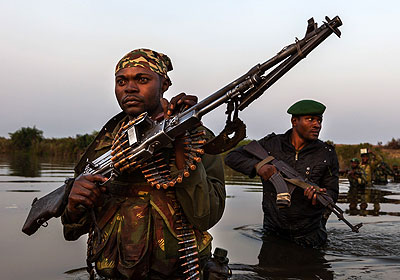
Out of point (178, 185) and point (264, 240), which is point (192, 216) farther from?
point (264, 240)

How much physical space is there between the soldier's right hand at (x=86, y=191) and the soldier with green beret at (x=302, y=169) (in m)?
4.36

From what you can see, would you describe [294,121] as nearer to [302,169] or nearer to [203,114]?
[302,169]

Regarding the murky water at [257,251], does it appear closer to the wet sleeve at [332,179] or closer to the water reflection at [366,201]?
the water reflection at [366,201]

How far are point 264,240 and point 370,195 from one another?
27.3ft

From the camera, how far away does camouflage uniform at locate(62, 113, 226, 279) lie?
8.87ft

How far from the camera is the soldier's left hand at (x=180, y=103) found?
8.57ft

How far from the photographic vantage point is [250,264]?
5.80 m

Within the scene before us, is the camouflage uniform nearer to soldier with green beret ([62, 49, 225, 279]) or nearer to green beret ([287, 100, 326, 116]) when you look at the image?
soldier with green beret ([62, 49, 225, 279])

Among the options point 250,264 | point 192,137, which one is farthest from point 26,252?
point 192,137

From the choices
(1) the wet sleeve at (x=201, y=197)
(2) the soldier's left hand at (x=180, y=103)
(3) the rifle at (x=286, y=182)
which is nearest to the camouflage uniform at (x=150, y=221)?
(1) the wet sleeve at (x=201, y=197)

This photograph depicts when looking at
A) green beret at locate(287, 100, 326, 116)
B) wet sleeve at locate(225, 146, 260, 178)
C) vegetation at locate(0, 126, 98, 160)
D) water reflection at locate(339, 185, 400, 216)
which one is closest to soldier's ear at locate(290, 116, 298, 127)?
green beret at locate(287, 100, 326, 116)

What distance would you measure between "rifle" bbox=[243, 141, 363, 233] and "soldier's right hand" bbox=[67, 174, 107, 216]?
13.7 ft

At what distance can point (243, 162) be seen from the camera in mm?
7168

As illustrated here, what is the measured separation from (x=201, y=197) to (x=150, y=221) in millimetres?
422
